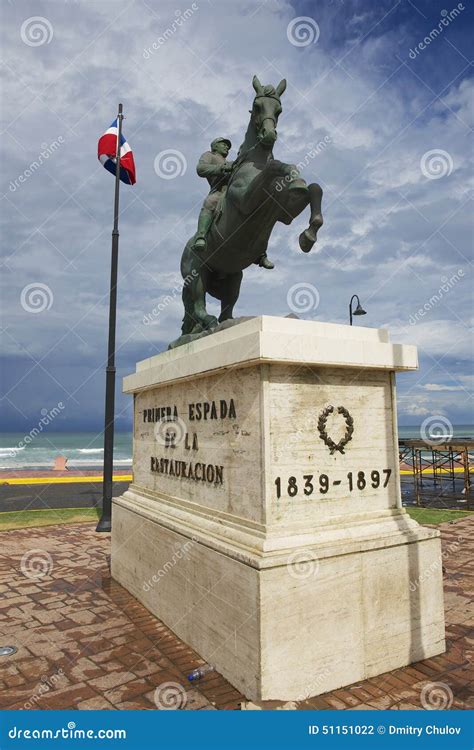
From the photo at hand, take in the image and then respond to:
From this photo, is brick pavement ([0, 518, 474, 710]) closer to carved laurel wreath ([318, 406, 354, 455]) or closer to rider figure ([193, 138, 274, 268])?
carved laurel wreath ([318, 406, 354, 455])

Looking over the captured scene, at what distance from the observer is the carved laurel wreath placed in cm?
391

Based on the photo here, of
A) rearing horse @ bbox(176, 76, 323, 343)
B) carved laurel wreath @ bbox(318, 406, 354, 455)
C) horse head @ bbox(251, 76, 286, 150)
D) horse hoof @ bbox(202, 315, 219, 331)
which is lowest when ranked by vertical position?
carved laurel wreath @ bbox(318, 406, 354, 455)

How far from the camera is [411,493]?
18062 millimetres

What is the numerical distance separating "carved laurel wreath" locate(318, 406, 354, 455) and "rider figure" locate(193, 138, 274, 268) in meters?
2.14

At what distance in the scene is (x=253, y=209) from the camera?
15.1ft

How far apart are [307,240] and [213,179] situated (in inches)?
77.2

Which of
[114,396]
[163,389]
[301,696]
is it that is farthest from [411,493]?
[301,696]

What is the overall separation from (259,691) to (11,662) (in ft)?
7.24

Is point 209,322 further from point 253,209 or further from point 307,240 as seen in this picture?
point 307,240

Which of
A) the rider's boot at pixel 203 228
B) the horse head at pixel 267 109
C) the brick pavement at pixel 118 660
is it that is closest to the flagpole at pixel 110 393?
the brick pavement at pixel 118 660

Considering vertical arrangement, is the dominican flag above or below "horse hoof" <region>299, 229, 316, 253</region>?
above

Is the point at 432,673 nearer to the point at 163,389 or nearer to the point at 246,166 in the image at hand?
the point at 163,389

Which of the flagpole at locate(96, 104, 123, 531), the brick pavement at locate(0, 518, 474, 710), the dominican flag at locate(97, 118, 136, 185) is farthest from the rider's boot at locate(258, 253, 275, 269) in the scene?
the dominican flag at locate(97, 118, 136, 185)

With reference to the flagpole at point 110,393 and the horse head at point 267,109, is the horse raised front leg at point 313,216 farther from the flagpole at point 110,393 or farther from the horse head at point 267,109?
the flagpole at point 110,393
